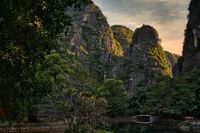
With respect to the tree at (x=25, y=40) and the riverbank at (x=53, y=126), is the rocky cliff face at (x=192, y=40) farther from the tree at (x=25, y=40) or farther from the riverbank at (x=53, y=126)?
the tree at (x=25, y=40)

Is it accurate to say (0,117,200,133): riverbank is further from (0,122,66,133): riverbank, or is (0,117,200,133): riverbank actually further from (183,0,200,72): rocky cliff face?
(183,0,200,72): rocky cliff face

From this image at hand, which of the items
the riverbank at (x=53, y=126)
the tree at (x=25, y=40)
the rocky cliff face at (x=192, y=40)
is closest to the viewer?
the tree at (x=25, y=40)

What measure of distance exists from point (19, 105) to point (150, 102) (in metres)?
92.4

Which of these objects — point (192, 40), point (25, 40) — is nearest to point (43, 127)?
point (25, 40)

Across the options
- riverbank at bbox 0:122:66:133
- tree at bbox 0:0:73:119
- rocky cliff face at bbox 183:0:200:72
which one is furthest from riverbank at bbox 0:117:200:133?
rocky cliff face at bbox 183:0:200:72

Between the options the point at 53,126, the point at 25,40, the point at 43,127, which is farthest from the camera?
A: the point at 53,126

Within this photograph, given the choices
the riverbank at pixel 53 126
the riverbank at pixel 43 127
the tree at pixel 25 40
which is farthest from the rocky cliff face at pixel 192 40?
the tree at pixel 25 40

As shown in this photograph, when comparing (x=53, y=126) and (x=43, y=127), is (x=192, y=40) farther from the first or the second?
(x=43, y=127)

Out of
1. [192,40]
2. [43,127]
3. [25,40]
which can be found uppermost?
[192,40]

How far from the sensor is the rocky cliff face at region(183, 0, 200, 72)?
141250mm

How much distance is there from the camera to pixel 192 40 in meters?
149

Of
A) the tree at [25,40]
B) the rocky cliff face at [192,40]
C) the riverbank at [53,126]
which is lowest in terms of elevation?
the riverbank at [53,126]

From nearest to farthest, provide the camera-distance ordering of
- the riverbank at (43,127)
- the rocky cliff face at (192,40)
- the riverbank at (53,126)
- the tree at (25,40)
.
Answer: the tree at (25,40) → the riverbank at (53,126) → the riverbank at (43,127) → the rocky cliff face at (192,40)

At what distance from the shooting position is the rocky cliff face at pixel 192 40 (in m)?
141
